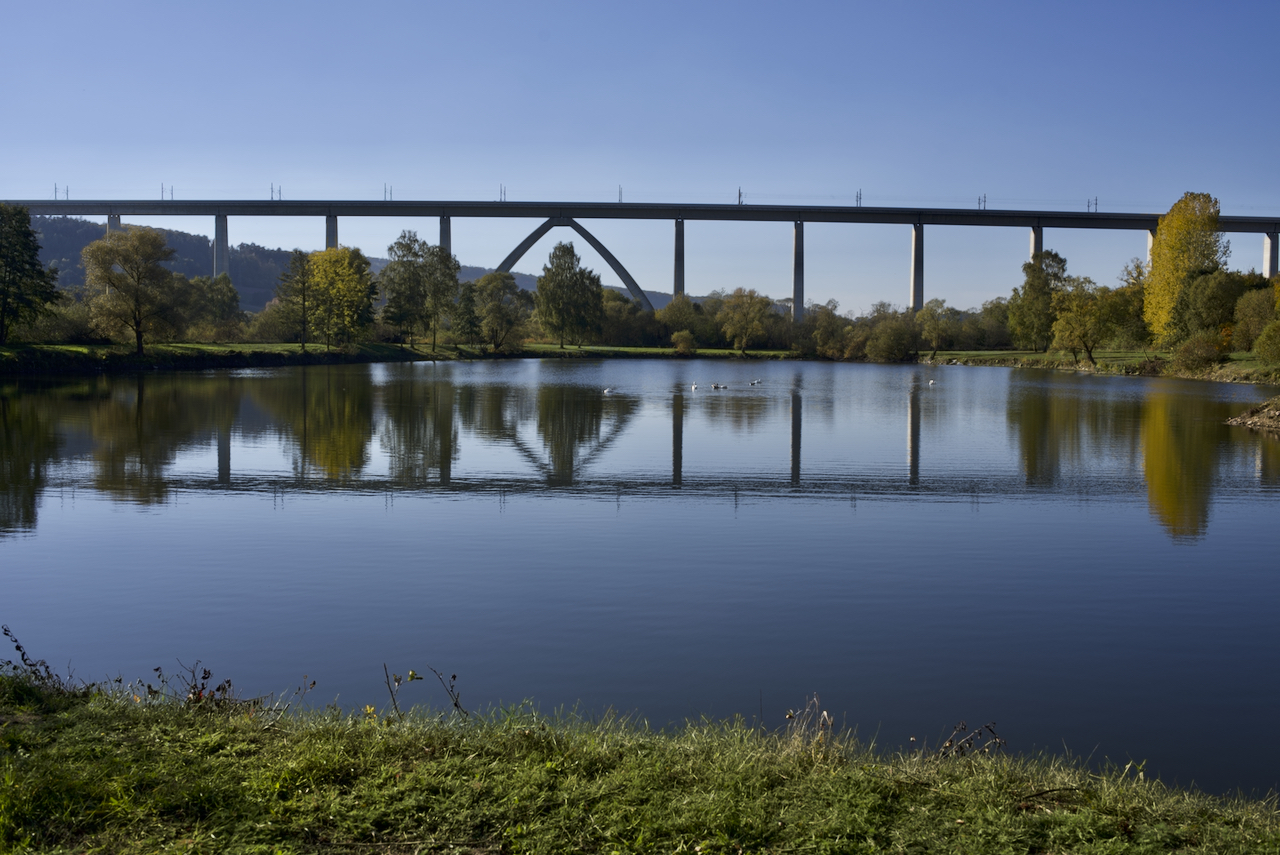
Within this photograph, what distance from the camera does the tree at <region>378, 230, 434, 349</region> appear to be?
266ft

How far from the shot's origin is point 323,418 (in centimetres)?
2750

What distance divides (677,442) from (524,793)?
64.0ft

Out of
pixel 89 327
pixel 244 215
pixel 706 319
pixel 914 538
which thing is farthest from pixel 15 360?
pixel 706 319

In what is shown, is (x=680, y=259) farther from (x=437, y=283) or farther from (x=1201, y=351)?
(x=1201, y=351)

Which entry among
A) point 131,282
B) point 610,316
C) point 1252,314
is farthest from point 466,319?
point 1252,314

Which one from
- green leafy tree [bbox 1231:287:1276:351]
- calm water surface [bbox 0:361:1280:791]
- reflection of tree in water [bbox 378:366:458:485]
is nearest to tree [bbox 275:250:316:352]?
reflection of tree in water [bbox 378:366:458:485]


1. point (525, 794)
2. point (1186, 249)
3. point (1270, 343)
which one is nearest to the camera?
point (525, 794)

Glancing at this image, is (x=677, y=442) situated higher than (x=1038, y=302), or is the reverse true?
(x=1038, y=302)

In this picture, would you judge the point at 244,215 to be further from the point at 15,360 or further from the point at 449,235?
the point at 15,360

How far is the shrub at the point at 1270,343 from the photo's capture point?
165 ft

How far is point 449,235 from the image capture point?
4409 inches

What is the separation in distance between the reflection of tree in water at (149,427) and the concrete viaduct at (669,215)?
72.3 m

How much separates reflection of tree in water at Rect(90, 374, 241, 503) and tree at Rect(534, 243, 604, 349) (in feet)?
202

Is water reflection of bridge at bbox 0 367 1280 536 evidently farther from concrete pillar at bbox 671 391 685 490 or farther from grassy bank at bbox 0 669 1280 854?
grassy bank at bbox 0 669 1280 854
